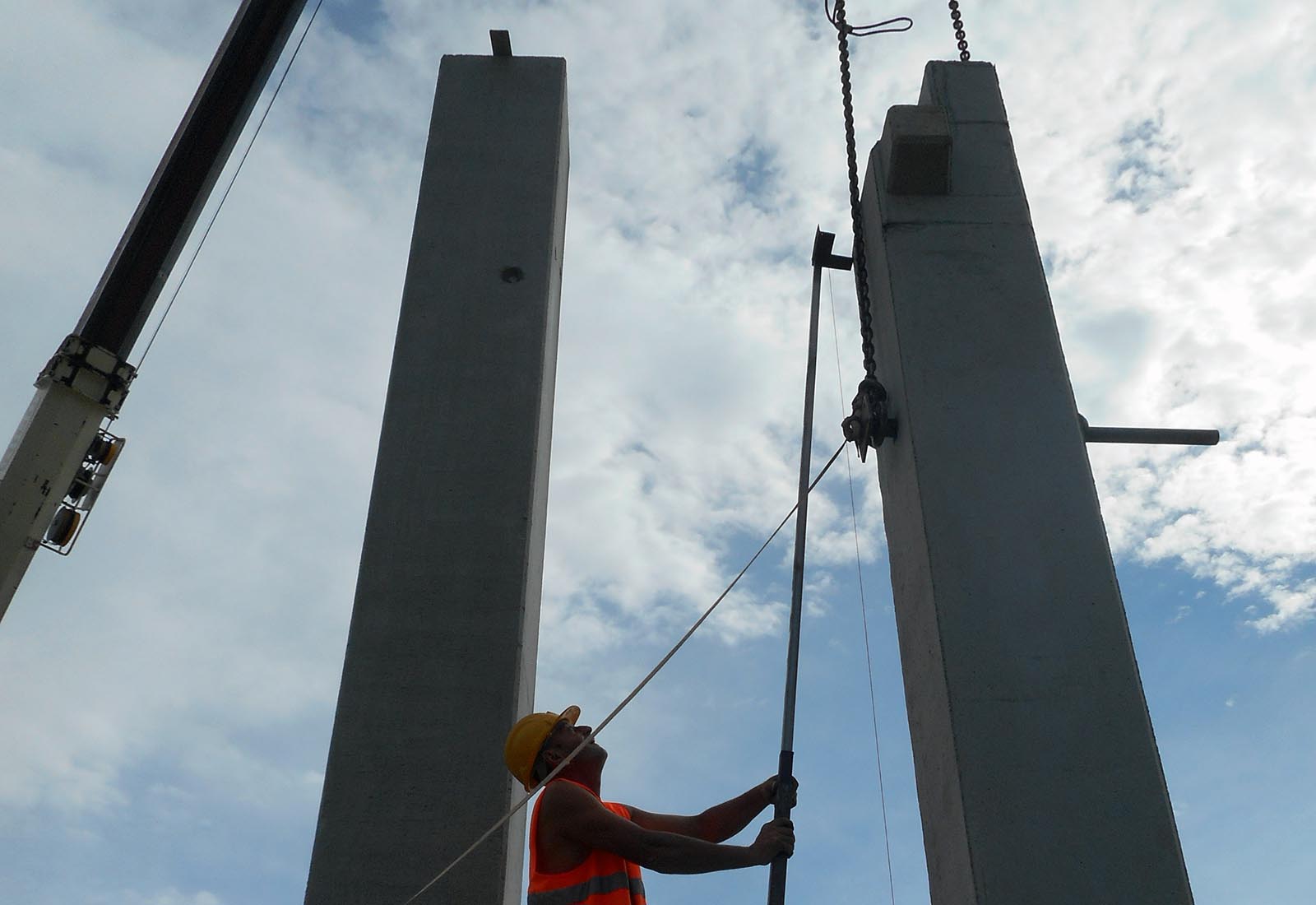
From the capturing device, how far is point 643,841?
2.92 metres

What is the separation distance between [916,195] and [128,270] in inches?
221

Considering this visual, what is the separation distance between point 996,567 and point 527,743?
1.43 meters

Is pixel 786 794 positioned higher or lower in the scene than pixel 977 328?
lower

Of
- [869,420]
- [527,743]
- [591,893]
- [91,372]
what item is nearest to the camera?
[591,893]

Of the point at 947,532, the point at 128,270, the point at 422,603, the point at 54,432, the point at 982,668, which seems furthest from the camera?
the point at 128,270

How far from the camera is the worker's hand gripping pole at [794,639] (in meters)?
3.01

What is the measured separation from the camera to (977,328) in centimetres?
360

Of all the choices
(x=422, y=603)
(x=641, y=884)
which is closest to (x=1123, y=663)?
(x=641, y=884)

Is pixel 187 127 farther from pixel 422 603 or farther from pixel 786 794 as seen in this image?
pixel 786 794

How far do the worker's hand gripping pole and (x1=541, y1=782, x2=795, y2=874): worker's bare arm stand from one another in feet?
0.22

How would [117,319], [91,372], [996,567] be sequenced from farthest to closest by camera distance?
[117,319] < [91,372] < [996,567]

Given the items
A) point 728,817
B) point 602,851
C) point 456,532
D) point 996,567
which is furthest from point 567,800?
point 996,567

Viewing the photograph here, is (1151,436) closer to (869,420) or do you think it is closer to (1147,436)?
(1147,436)

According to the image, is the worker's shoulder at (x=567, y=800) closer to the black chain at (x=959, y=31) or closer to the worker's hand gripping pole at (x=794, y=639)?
the worker's hand gripping pole at (x=794, y=639)
